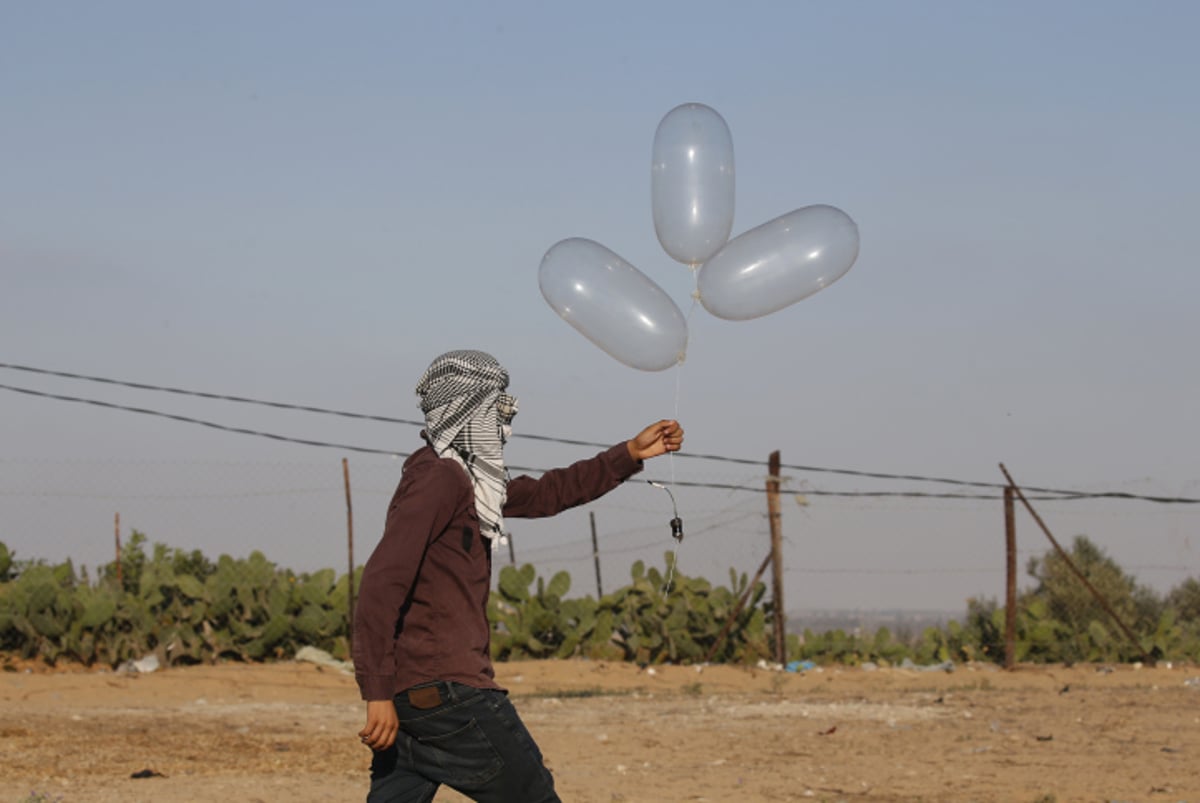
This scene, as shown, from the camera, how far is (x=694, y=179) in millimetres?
5379

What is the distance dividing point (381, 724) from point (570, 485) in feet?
3.28

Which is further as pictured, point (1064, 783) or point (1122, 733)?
point (1122, 733)

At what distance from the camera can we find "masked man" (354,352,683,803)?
11.5ft

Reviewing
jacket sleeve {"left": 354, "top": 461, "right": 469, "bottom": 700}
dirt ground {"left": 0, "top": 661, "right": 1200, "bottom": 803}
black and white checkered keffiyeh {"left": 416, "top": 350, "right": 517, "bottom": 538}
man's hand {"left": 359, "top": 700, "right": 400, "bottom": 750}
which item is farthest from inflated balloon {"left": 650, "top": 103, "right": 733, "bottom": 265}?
dirt ground {"left": 0, "top": 661, "right": 1200, "bottom": 803}

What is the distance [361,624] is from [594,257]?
80.1 inches

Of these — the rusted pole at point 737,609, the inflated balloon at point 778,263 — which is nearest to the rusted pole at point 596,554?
the rusted pole at point 737,609

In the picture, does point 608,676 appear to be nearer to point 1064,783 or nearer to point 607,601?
point 607,601

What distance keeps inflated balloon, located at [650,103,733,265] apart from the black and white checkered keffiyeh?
5.89 feet

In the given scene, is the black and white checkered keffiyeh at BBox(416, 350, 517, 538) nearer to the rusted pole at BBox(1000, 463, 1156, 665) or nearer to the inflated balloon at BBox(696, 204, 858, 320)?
the inflated balloon at BBox(696, 204, 858, 320)

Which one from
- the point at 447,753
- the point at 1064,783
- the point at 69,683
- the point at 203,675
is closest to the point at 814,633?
the point at 203,675

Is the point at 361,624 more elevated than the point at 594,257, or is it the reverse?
the point at 594,257

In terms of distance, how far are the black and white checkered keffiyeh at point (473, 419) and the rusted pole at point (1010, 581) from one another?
42.3 feet

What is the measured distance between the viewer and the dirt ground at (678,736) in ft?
23.4

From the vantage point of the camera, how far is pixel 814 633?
687 inches
